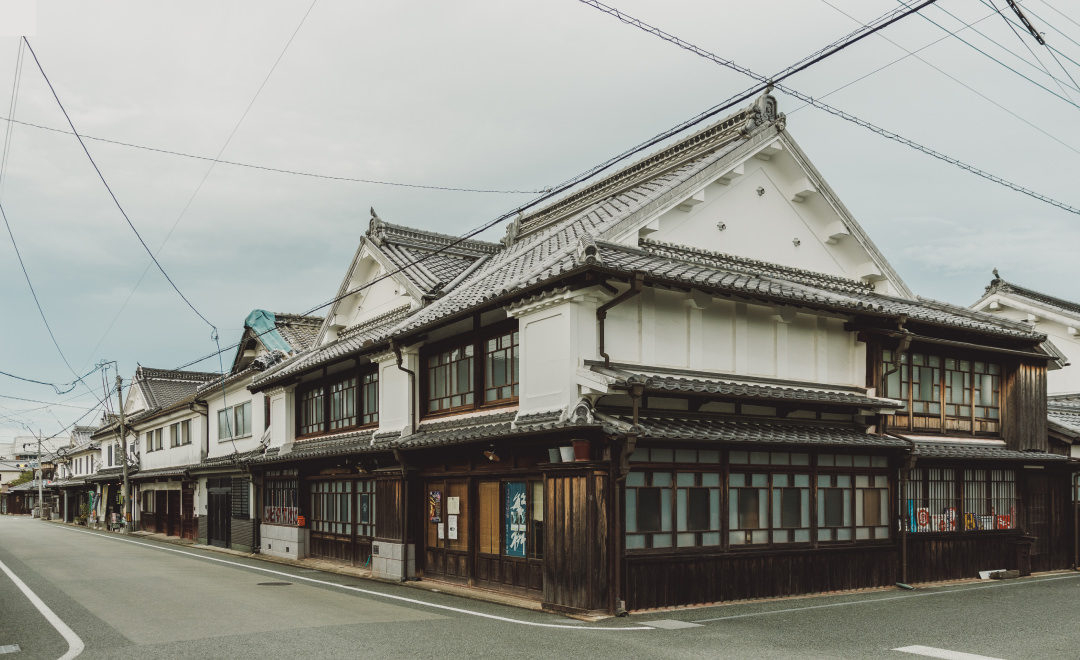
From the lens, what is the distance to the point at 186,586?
1898 centimetres

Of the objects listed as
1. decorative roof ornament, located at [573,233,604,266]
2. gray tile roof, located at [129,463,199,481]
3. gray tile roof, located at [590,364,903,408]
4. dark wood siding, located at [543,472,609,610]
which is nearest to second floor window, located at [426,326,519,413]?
dark wood siding, located at [543,472,609,610]

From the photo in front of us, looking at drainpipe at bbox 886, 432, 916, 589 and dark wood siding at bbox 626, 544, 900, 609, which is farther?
drainpipe at bbox 886, 432, 916, 589

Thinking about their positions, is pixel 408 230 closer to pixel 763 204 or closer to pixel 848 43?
pixel 763 204

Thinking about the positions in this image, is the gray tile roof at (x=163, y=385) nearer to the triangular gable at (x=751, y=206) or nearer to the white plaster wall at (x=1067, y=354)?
the triangular gable at (x=751, y=206)

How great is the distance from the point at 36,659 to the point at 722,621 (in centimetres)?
999

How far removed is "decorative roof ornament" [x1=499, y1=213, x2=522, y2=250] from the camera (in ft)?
91.6

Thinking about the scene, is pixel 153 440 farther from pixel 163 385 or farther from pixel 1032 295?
pixel 1032 295

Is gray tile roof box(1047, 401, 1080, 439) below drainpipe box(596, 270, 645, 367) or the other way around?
below

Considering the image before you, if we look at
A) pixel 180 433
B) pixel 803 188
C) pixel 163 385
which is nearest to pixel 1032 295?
pixel 803 188

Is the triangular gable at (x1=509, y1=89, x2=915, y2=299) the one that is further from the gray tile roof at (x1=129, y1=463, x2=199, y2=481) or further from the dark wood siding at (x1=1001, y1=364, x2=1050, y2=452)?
the gray tile roof at (x1=129, y1=463, x2=199, y2=481)

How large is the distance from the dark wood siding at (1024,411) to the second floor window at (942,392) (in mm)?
238

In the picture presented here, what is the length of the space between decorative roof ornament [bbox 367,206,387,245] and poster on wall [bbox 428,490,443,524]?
371 inches

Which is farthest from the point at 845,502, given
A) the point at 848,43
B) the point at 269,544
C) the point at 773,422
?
the point at 269,544

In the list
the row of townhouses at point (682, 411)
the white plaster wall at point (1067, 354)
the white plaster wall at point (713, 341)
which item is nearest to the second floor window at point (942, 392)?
the row of townhouses at point (682, 411)
